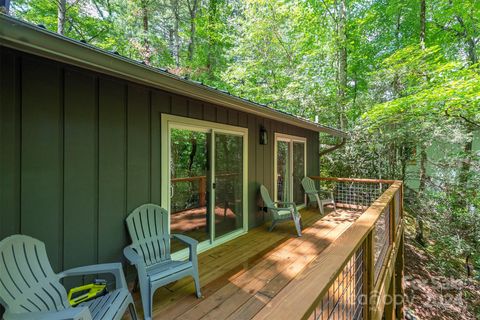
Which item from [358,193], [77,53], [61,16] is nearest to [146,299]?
[77,53]

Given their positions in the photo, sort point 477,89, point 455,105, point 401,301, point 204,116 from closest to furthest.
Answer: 1. point 204,116
2. point 401,301
3. point 477,89
4. point 455,105

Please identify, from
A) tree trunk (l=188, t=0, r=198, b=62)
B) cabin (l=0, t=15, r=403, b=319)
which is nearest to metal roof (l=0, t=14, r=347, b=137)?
cabin (l=0, t=15, r=403, b=319)

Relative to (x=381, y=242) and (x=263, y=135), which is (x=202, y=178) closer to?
(x=263, y=135)

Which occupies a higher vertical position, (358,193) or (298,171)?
(298,171)

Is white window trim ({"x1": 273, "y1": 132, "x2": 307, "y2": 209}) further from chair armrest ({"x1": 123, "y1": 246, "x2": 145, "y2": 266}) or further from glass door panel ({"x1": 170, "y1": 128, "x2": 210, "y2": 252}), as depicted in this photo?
chair armrest ({"x1": 123, "y1": 246, "x2": 145, "y2": 266})

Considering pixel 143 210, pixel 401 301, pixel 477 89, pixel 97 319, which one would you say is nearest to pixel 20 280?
pixel 97 319

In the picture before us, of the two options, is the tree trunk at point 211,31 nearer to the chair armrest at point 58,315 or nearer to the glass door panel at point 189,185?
the glass door panel at point 189,185

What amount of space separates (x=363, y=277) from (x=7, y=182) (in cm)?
271

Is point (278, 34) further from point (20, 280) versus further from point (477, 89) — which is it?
point (20, 280)

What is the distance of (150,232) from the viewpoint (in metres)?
2.68

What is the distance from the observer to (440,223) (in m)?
6.05

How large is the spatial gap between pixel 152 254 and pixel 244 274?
1088 millimetres

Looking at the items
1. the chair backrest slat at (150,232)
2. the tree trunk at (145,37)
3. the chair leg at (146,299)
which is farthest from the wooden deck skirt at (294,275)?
the tree trunk at (145,37)

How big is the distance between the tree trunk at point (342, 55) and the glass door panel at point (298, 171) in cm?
272
